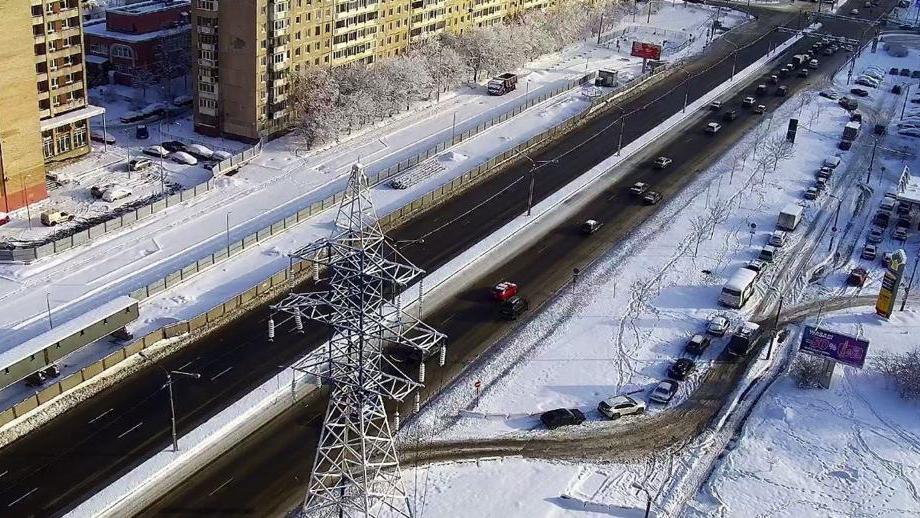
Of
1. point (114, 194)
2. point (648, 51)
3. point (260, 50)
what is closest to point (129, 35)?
point (260, 50)

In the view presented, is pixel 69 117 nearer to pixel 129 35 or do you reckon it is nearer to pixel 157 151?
pixel 157 151

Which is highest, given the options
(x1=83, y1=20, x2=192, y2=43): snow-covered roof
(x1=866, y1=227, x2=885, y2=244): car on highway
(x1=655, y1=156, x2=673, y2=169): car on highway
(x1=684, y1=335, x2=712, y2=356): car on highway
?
(x1=83, y1=20, x2=192, y2=43): snow-covered roof

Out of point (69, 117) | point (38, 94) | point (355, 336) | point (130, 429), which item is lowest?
point (130, 429)

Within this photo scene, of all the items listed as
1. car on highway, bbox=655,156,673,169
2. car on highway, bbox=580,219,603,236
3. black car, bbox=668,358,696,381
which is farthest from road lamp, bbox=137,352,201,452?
car on highway, bbox=655,156,673,169

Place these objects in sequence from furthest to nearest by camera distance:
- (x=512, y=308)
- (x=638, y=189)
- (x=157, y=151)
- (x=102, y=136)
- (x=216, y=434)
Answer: (x=102, y=136)
(x=157, y=151)
(x=638, y=189)
(x=512, y=308)
(x=216, y=434)

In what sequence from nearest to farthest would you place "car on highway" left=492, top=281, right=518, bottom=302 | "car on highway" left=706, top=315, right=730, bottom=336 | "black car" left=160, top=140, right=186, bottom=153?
"car on highway" left=706, top=315, right=730, bottom=336, "car on highway" left=492, top=281, right=518, bottom=302, "black car" left=160, top=140, right=186, bottom=153

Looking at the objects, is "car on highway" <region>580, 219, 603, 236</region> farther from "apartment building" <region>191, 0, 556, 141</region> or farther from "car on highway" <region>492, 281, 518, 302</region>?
"apartment building" <region>191, 0, 556, 141</region>
